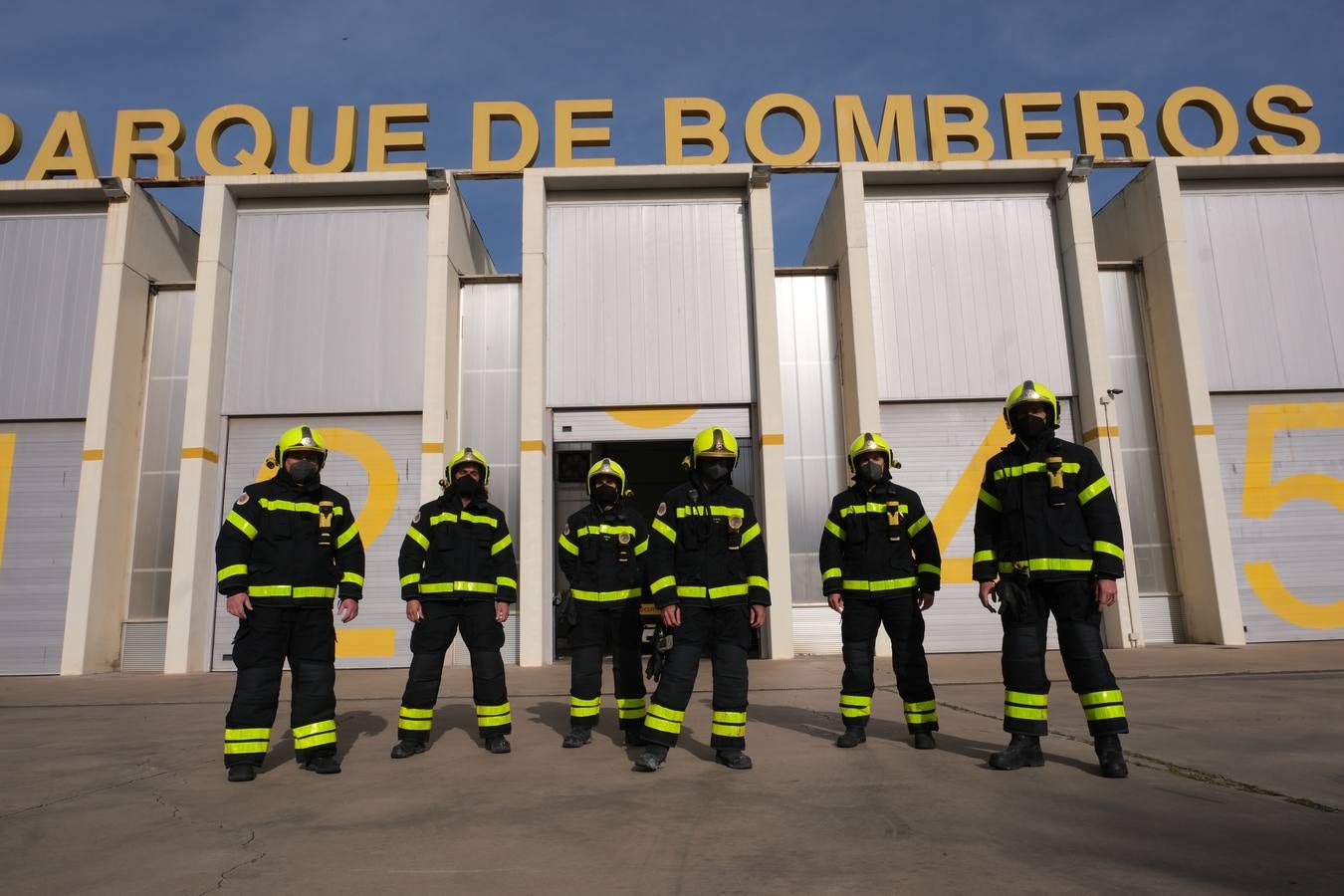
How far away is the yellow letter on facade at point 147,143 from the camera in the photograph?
46.1ft

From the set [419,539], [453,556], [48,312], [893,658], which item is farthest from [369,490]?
[893,658]

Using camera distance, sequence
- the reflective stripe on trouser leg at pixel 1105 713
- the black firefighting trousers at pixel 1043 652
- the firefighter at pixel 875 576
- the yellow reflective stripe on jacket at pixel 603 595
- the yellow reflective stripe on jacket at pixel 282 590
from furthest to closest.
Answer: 1. the yellow reflective stripe on jacket at pixel 603 595
2. the firefighter at pixel 875 576
3. the yellow reflective stripe on jacket at pixel 282 590
4. the black firefighting trousers at pixel 1043 652
5. the reflective stripe on trouser leg at pixel 1105 713

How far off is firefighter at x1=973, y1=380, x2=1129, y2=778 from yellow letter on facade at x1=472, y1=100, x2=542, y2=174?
38.1ft

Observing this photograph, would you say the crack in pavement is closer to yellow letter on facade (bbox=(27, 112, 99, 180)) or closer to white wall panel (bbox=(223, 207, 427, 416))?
white wall panel (bbox=(223, 207, 427, 416))

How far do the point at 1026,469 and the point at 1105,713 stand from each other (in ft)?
4.47

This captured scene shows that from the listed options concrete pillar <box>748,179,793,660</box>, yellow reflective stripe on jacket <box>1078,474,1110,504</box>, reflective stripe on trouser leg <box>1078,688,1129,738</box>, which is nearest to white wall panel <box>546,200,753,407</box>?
concrete pillar <box>748,179,793,660</box>

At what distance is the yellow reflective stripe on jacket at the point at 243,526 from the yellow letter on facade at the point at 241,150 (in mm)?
11514

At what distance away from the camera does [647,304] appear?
13.8m

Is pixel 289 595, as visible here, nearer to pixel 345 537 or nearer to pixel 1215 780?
pixel 345 537

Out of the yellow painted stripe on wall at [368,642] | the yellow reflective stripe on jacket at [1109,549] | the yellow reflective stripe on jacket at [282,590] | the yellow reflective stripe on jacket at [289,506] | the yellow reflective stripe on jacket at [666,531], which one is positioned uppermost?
the yellow reflective stripe on jacket at [289,506]

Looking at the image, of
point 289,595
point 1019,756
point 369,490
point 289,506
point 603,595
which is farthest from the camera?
point 369,490

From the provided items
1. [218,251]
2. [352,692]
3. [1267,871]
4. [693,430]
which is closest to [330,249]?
[218,251]

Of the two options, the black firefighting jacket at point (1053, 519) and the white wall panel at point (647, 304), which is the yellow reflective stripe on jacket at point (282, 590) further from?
the white wall panel at point (647, 304)

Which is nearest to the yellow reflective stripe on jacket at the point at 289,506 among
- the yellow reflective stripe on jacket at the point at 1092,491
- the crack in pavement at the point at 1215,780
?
the yellow reflective stripe on jacket at the point at 1092,491
